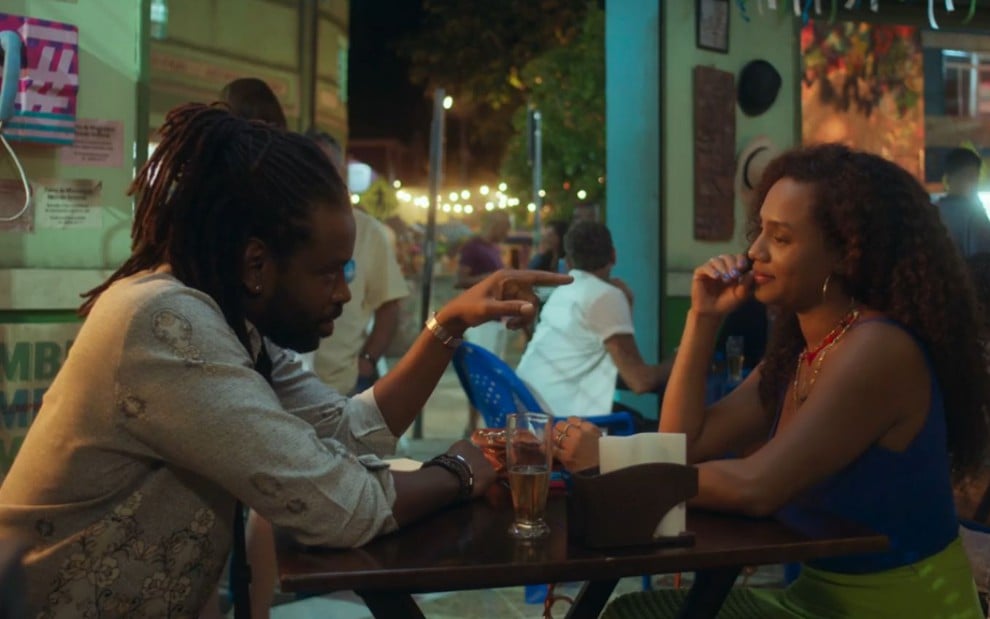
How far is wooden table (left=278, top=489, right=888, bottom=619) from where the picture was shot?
156 centimetres

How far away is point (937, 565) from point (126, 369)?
150cm

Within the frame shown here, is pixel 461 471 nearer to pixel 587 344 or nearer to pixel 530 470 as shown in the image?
pixel 530 470

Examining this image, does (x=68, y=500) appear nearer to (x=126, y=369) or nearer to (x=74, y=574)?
(x=74, y=574)

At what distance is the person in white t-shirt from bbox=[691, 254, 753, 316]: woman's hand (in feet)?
6.40

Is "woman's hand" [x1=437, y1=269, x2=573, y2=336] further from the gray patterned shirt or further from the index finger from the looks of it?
the gray patterned shirt

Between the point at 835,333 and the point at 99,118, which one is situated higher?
the point at 99,118

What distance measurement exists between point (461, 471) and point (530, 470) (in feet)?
0.75

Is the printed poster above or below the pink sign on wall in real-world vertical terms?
below

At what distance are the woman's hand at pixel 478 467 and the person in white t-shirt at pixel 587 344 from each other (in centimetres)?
236

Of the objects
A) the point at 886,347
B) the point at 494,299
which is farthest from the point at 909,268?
the point at 494,299

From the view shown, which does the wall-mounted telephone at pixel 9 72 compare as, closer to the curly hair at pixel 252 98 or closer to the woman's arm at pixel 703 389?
the curly hair at pixel 252 98

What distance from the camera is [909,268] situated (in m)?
2.09

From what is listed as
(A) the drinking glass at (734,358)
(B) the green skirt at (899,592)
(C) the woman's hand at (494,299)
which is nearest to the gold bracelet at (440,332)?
(C) the woman's hand at (494,299)

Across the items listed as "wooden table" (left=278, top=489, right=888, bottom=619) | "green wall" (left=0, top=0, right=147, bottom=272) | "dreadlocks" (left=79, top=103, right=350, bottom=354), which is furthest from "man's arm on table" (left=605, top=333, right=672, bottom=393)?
"dreadlocks" (left=79, top=103, right=350, bottom=354)
